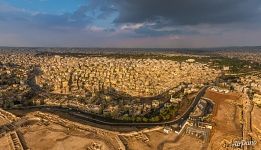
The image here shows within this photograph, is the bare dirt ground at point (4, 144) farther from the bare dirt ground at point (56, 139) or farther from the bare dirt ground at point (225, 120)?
the bare dirt ground at point (225, 120)

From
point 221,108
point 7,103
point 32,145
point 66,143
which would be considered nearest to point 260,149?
point 221,108

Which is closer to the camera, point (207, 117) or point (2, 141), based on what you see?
point (2, 141)

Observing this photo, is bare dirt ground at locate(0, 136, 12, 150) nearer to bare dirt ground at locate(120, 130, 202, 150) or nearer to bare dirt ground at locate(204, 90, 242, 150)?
bare dirt ground at locate(120, 130, 202, 150)

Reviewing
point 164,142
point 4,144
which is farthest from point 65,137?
point 164,142

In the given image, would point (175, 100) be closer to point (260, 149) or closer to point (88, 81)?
point (260, 149)

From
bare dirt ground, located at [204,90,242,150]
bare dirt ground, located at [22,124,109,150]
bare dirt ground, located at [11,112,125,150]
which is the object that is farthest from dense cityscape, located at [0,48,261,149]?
bare dirt ground, located at [22,124,109,150]

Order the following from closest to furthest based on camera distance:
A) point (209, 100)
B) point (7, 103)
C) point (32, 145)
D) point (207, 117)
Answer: point (32, 145)
point (207, 117)
point (209, 100)
point (7, 103)

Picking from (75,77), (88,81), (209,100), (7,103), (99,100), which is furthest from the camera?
(75,77)

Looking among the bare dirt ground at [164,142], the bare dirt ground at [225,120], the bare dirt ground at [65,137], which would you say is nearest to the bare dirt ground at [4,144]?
the bare dirt ground at [65,137]
